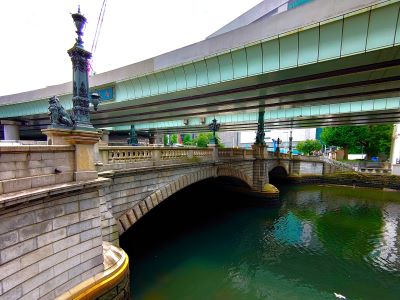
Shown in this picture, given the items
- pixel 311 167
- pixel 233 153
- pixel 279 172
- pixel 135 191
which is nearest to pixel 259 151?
pixel 233 153

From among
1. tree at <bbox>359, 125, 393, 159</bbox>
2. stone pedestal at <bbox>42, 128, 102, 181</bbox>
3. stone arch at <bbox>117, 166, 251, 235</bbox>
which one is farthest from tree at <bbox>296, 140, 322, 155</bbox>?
stone pedestal at <bbox>42, 128, 102, 181</bbox>

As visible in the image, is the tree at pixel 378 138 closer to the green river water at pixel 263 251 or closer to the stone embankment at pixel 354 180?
the stone embankment at pixel 354 180

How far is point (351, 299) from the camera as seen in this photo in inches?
320

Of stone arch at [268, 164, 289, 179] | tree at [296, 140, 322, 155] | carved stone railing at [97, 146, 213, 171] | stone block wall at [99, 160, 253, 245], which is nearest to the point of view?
carved stone railing at [97, 146, 213, 171]

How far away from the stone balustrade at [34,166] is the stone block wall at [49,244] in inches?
15.8

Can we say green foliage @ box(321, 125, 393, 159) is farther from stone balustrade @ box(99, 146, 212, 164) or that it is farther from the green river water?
stone balustrade @ box(99, 146, 212, 164)

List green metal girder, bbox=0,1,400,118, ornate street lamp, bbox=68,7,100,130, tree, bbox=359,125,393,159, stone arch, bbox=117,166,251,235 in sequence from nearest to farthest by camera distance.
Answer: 1. ornate street lamp, bbox=68,7,100,130
2. green metal girder, bbox=0,1,400,118
3. stone arch, bbox=117,166,251,235
4. tree, bbox=359,125,393,159

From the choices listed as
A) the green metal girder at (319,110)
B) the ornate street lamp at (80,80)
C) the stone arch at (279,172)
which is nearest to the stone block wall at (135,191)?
the ornate street lamp at (80,80)

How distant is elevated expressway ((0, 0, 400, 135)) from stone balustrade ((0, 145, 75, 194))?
8.93 m

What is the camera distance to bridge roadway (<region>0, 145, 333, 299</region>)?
4.36 m

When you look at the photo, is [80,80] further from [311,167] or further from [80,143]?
[311,167]

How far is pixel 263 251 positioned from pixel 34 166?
37.9 feet

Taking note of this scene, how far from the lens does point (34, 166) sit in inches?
191

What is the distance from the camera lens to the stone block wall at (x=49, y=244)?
14.2 feet
